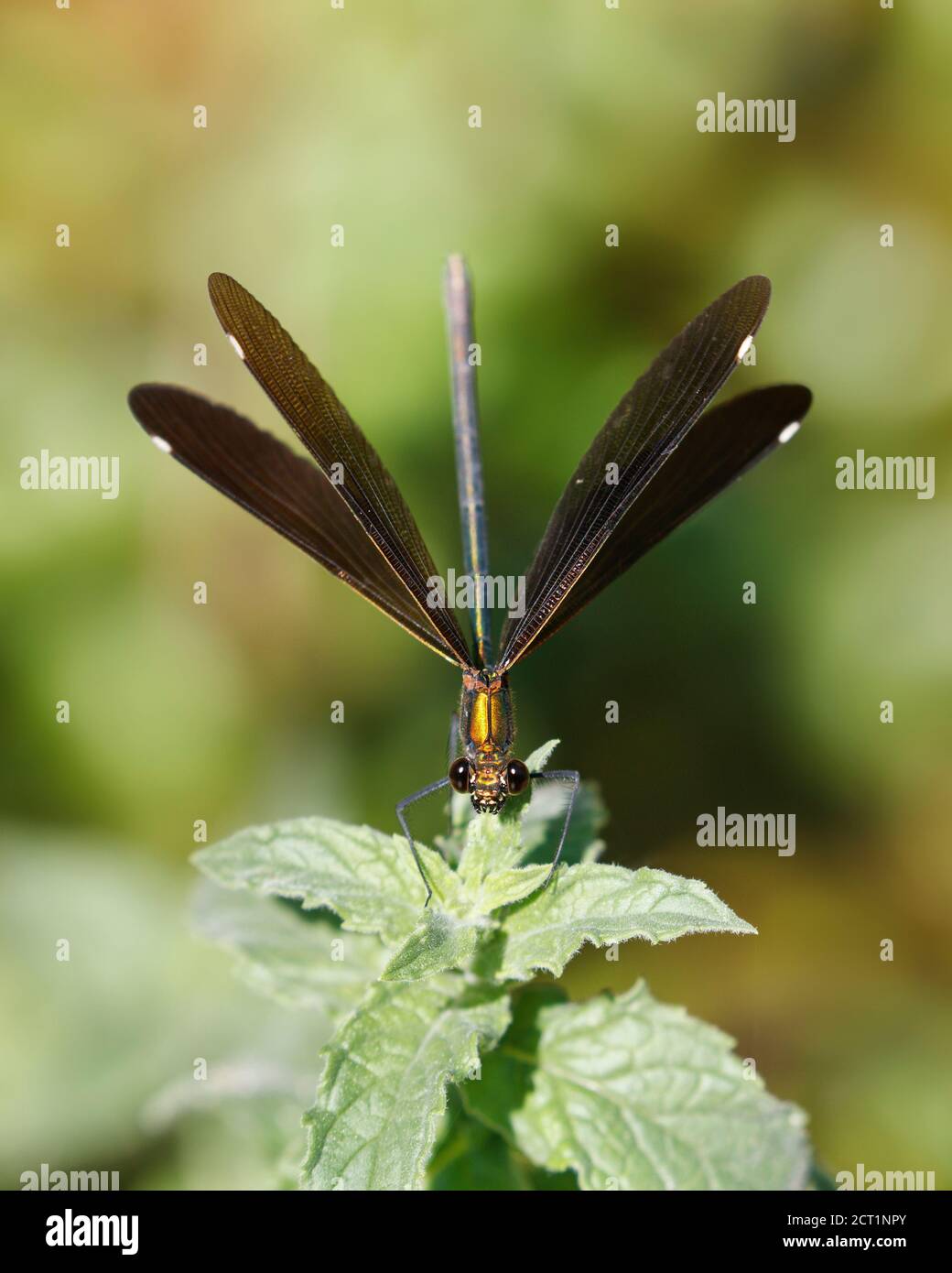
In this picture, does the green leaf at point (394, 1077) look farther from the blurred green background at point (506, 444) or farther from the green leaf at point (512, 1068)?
the blurred green background at point (506, 444)

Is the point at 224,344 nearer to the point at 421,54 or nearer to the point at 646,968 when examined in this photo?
the point at 421,54

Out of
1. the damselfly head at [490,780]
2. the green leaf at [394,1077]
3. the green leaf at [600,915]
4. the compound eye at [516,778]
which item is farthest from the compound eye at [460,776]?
the green leaf at [394,1077]

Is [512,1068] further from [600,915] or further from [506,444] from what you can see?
[506,444]

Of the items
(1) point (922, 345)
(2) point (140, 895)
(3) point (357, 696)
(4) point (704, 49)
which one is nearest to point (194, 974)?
(2) point (140, 895)

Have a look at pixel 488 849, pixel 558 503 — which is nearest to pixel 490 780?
pixel 488 849

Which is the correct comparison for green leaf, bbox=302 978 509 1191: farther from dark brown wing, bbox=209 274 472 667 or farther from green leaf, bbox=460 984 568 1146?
dark brown wing, bbox=209 274 472 667
